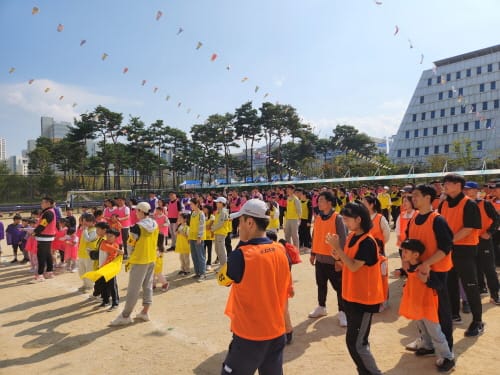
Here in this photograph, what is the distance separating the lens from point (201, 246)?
25.1 feet

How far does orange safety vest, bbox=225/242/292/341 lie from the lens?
89.5 inches

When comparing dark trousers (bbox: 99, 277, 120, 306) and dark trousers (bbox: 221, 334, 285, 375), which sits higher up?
dark trousers (bbox: 221, 334, 285, 375)

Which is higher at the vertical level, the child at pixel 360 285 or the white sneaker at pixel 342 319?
the child at pixel 360 285

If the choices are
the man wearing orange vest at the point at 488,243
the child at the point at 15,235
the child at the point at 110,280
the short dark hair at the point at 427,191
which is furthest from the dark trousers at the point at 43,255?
the man wearing orange vest at the point at 488,243

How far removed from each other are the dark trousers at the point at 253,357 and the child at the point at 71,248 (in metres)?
7.65

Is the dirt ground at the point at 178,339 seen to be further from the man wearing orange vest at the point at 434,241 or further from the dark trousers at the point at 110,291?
the man wearing orange vest at the point at 434,241

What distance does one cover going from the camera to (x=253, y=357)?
2.27 m

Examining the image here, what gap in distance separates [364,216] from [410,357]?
190 centimetres

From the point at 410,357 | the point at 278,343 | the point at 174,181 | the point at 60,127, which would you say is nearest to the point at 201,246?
the point at 410,357

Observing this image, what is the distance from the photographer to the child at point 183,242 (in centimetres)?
782

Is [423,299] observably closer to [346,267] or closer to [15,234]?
[346,267]

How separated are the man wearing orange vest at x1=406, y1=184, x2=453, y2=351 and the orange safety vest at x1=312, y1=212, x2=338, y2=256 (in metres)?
1.34

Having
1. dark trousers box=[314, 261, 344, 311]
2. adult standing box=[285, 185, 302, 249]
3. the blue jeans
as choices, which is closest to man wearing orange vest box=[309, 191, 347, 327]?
dark trousers box=[314, 261, 344, 311]

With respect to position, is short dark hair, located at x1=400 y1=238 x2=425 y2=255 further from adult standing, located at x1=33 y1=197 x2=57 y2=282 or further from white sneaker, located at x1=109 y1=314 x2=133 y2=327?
adult standing, located at x1=33 y1=197 x2=57 y2=282
